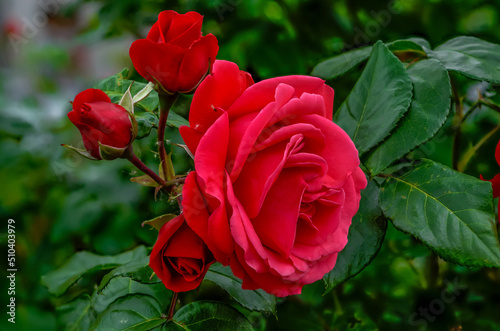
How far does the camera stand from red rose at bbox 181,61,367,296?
325mm

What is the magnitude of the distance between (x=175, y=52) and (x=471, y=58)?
0.40 meters

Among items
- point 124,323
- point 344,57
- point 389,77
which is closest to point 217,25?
point 344,57

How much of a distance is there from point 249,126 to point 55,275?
70 centimetres

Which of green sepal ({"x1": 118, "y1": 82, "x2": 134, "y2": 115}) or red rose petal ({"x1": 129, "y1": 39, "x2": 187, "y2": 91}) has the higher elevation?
red rose petal ({"x1": 129, "y1": 39, "x2": 187, "y2": 91})

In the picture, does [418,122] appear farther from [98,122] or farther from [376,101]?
[98,122]

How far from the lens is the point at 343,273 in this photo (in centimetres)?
43

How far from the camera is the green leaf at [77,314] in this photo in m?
0.67

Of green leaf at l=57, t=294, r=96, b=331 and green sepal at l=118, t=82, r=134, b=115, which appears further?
green leaf at l=57, t=294, r=96, b=331

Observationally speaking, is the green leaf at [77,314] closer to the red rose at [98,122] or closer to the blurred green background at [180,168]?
the blurred green background at [180,168]

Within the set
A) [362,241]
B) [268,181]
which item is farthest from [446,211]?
[268,181]

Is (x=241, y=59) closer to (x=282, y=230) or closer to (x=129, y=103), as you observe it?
(x=129, y=103)

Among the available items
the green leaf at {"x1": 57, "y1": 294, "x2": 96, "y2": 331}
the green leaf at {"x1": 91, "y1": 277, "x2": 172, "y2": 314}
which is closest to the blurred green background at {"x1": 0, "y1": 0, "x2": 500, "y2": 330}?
the green leaf at {"x1": 57, "y1": 294, "x2": 96, "y2": 331}

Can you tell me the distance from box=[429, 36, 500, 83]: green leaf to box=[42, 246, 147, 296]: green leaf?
0.56 metres

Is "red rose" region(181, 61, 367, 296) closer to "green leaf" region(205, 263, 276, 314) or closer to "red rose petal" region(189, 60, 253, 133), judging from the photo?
"red rose petal" region(189, 60, 253, 133)
